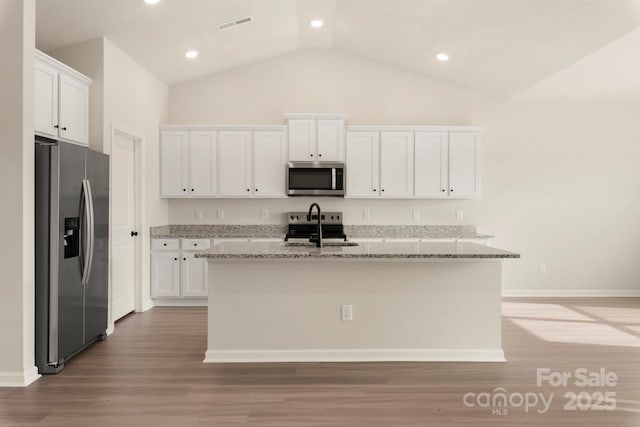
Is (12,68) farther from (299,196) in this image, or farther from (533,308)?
(533,308)

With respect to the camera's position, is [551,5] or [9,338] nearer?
[9,338]

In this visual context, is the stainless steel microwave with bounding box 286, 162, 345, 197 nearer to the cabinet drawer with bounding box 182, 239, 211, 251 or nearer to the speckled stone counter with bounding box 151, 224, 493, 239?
the speckled stone counter with bounding box 151, 224, 493, 239

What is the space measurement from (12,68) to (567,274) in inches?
266

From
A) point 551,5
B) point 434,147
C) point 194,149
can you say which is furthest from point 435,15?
point 194,149

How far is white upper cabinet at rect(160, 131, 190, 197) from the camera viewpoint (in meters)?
6.78

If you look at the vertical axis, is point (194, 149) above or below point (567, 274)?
above

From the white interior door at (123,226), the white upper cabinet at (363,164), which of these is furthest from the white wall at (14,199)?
the white upper cabinet at (363,164)

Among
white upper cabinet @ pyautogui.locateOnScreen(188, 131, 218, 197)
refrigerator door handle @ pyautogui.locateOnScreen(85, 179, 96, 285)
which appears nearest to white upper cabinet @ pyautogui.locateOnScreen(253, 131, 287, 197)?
white upper cabinet @ pyautogui.locateOnScreen(188, 131, 218, 197)

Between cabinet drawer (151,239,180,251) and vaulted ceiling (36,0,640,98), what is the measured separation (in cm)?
208

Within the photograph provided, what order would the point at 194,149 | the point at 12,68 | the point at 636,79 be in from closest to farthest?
the point at 12,68 < the point at 636,79 < the point at 194,149

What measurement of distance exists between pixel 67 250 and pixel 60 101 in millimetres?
1338

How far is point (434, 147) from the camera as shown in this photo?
682 cm

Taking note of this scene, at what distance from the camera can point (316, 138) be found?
679 centimetres

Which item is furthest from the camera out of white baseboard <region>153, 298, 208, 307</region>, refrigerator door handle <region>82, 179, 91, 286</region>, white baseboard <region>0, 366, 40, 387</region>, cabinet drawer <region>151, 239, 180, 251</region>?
white baseboard <region>153, 298, 208, 307</region>
